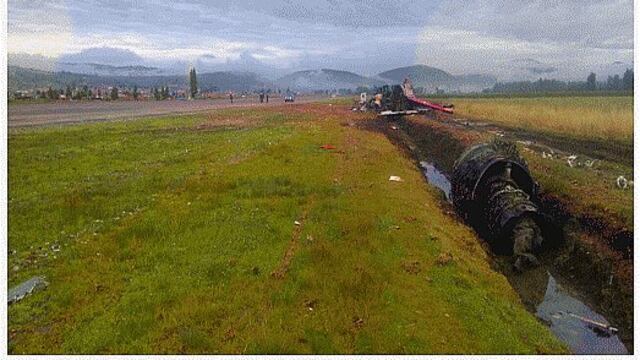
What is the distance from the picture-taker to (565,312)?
49.2 feet

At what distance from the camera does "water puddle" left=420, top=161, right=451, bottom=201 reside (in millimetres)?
29906

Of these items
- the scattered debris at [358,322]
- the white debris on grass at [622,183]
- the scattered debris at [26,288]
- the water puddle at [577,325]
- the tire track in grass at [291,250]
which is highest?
the white debris on grass at [622,183]

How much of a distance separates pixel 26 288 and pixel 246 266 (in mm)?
5333

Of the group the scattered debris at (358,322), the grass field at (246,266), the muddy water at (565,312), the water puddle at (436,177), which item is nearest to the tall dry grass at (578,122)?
the water puddle at (436,177)

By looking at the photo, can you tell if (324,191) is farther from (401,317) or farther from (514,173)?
(401,317)

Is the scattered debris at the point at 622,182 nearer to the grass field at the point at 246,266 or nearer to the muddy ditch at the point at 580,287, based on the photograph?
the muddy ditch at the point at 580,287

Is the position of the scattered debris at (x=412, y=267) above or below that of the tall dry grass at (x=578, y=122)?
below

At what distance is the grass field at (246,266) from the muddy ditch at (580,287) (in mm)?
1482

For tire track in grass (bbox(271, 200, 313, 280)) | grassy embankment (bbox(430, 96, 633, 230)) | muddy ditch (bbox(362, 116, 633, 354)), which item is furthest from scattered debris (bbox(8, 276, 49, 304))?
grassy embankment (bbox(430, 96, 633, 230))

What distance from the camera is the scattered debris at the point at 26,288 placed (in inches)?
464

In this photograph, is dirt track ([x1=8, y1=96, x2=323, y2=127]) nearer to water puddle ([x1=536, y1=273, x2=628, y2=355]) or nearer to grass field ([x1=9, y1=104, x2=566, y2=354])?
grass field ([x1=9, y1=104, x2=566, y2=354])

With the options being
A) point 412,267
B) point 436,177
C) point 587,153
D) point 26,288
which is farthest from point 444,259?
point 587,153

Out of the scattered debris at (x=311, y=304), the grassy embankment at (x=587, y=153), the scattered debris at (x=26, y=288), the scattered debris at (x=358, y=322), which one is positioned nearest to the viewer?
the scattered debris at (x=358, y=322)

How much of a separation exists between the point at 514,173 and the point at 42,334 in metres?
18.8
